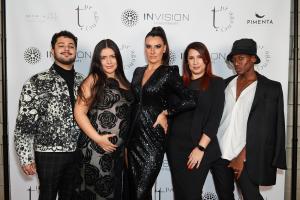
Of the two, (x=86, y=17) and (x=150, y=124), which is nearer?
(x=150, y=124)

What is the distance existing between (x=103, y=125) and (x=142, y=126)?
0.94 feet

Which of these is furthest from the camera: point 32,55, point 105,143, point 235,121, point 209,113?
point 32,55

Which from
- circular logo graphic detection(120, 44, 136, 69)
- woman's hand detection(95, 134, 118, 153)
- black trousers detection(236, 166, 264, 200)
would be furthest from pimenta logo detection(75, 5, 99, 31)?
black trousers detection(236, 166, 264, 200)

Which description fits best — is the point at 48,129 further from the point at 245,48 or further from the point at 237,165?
the point at 245,48

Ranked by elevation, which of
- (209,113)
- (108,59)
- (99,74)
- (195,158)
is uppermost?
(108,59)

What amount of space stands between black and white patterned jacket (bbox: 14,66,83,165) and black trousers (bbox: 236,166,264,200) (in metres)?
1.34

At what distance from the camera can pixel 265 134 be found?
2590mm

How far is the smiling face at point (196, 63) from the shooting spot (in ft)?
8.31

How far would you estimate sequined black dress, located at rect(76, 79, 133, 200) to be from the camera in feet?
7.82

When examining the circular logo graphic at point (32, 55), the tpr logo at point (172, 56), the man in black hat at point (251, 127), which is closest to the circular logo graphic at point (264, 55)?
the man in black hat at point (251, 127)

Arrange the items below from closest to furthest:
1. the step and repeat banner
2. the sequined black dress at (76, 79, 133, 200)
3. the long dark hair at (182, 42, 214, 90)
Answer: the sequined black dress at (76, 79, 133, 200) → the long dark hair at (182, 42, 214, 90) → the step and repeat banner

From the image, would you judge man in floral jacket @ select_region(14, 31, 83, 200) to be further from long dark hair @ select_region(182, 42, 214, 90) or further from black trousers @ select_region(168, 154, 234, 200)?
long dark hair @ select_region(182, 42, 214, 90)

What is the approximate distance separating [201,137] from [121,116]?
63 centimetres

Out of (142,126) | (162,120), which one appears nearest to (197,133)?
(162,120)
